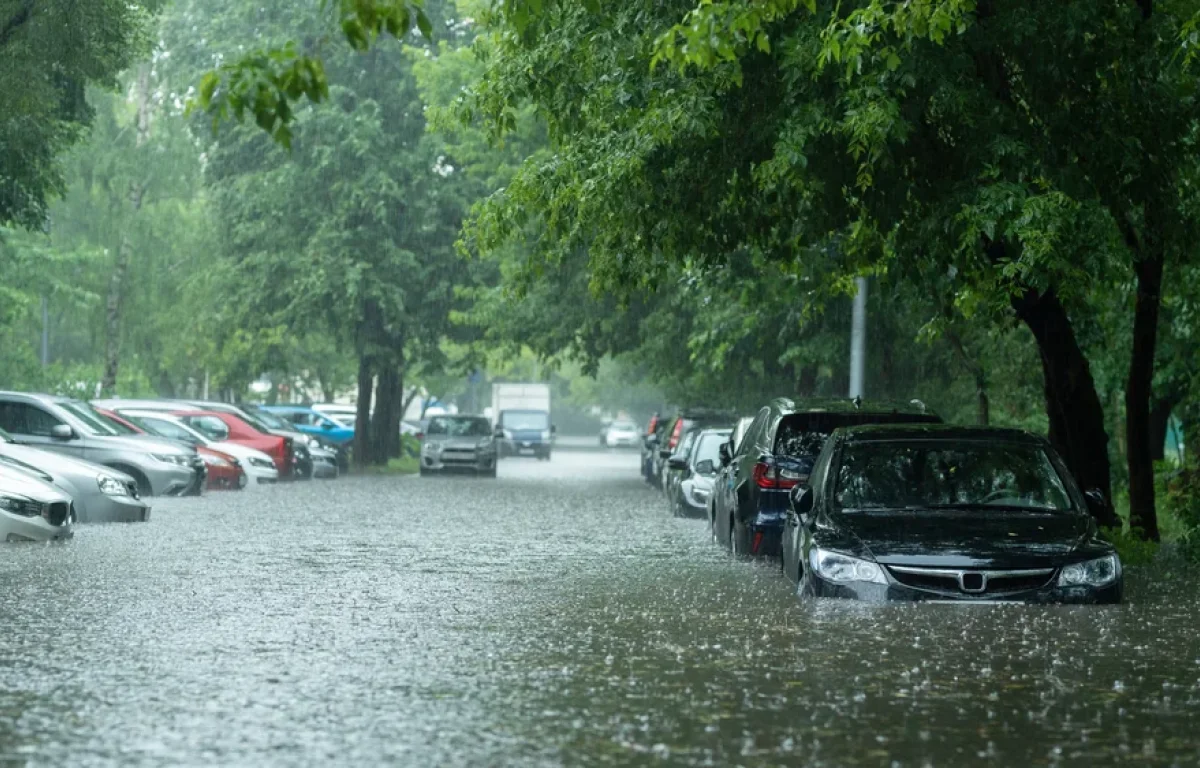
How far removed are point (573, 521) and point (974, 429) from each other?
13.4 metres

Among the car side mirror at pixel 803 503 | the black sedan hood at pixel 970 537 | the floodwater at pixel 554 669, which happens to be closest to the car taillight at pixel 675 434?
the floodwater at pixel 554 669

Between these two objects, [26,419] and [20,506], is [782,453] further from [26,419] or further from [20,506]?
[26,419]

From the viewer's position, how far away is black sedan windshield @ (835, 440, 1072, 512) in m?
13.6

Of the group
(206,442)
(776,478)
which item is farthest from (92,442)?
(776,478)

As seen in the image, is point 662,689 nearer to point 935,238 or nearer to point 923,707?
point 923,707

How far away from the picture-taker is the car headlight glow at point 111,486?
78.0 ft

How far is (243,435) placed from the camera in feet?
134

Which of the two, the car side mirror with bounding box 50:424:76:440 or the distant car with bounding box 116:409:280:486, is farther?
the distant car with bounding box 116:409:280:486

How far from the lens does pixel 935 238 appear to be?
17281mm

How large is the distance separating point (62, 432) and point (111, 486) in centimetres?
437

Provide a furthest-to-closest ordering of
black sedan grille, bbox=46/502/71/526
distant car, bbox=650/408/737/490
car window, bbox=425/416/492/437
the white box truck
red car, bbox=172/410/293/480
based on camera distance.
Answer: the white box truck → car window, bbox=425/416/492/437 → red car, bbox=172/410/293/480 → distant car, bbox=650/408/737/490 → black sedan grille, bbox=46/502/71/526

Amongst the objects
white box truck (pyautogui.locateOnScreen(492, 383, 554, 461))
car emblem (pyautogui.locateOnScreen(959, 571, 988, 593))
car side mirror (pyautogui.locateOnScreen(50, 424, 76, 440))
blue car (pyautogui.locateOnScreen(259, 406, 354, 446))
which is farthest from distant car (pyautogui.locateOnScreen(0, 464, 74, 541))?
white box truck (pyautogui.locateOnScreen(492, 383, 554, 461))

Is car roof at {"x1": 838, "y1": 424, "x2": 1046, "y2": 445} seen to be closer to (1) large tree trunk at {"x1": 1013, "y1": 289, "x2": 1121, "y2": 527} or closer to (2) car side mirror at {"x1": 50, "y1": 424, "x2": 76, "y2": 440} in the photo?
(1) large tree trunk at {"x1": 1013, "y1": 289, "x2": 1121, "y2": 527}

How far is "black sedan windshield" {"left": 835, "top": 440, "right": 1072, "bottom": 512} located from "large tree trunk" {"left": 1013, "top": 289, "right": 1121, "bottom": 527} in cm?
555
